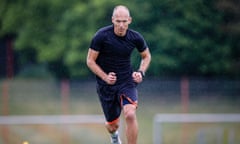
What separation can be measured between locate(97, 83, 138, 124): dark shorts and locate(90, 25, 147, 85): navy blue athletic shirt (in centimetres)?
9

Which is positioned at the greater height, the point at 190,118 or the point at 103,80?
the point at 103,80

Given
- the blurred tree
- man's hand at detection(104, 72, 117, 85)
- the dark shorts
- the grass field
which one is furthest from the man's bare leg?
the blurred tree

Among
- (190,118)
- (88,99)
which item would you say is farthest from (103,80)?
(88,99)

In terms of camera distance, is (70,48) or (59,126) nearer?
(59,126)

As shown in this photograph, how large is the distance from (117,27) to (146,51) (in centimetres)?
67

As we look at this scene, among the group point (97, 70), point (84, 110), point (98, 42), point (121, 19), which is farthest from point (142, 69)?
point (84, 110)

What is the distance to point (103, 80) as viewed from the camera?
927 cm

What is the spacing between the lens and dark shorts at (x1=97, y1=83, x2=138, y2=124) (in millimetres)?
9164

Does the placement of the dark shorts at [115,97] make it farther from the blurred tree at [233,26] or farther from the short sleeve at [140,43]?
the blurred tree at [233,26]

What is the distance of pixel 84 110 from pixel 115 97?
12.2m

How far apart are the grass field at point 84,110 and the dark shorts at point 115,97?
6545mm

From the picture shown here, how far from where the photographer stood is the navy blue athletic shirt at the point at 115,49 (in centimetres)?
908

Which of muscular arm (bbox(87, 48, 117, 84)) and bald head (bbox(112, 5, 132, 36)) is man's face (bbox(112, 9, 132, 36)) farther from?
muscular arm (bbox(87, 48, 117, 84))

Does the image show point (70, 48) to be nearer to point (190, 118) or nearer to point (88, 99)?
point (88, 99)
